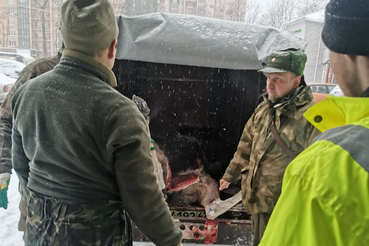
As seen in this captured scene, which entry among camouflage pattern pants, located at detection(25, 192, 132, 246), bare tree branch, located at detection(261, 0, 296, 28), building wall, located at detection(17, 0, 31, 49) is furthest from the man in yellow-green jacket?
bare tree branch, located at detection(261, 0, 296, 28)

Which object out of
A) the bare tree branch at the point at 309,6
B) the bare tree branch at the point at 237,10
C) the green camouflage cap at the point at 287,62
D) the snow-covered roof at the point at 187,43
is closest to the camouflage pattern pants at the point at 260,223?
the green camouflage cap at the point at 287,62

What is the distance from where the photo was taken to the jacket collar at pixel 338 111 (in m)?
0.80

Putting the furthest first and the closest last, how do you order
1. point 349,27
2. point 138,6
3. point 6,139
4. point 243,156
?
point 138,6 → point 243,156 → point 6,139 → point 349,27

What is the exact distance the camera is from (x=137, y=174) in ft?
4.48

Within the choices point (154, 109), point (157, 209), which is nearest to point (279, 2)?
point (154, 109)

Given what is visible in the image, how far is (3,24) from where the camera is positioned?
108 ft

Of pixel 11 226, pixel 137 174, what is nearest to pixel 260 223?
pixel 137 174

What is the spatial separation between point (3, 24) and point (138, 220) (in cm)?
3943

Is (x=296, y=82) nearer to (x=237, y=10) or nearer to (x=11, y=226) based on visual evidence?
(x=11, y=226)

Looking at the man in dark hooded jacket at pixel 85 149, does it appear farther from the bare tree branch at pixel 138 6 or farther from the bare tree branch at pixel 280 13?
the bare tree branch at pixel 280 13

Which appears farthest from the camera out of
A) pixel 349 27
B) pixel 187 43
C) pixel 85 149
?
pixel 187 43

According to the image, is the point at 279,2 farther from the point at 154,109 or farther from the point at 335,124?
the point at 335,124

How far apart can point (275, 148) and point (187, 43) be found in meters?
1.44

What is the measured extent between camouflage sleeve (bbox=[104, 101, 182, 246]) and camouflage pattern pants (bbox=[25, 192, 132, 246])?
0.11 m
